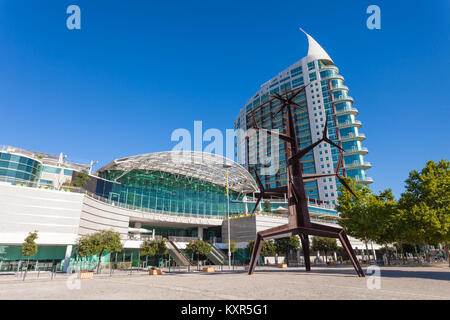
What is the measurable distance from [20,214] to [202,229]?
35.8 metres

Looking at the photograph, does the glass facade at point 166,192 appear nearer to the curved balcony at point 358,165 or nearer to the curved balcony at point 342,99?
the curved balcony at point 358,165

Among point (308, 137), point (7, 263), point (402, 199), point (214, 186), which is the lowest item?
point (7, 263)

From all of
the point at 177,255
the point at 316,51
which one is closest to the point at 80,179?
the point at 177,255

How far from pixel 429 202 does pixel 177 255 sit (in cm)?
3532

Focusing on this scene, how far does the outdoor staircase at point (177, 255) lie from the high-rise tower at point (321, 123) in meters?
55.1

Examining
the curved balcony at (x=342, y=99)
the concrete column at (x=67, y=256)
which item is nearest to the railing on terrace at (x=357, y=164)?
the curved balcony at (x=342, y=99)

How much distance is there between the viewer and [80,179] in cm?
4403

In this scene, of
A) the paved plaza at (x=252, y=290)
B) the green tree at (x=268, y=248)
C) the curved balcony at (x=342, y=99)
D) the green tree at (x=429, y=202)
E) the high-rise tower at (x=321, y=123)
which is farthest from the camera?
the curved balcony at (x=342, y=99)

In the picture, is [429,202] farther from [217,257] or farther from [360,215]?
[217,257]

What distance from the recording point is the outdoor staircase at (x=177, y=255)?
40.8 metres
